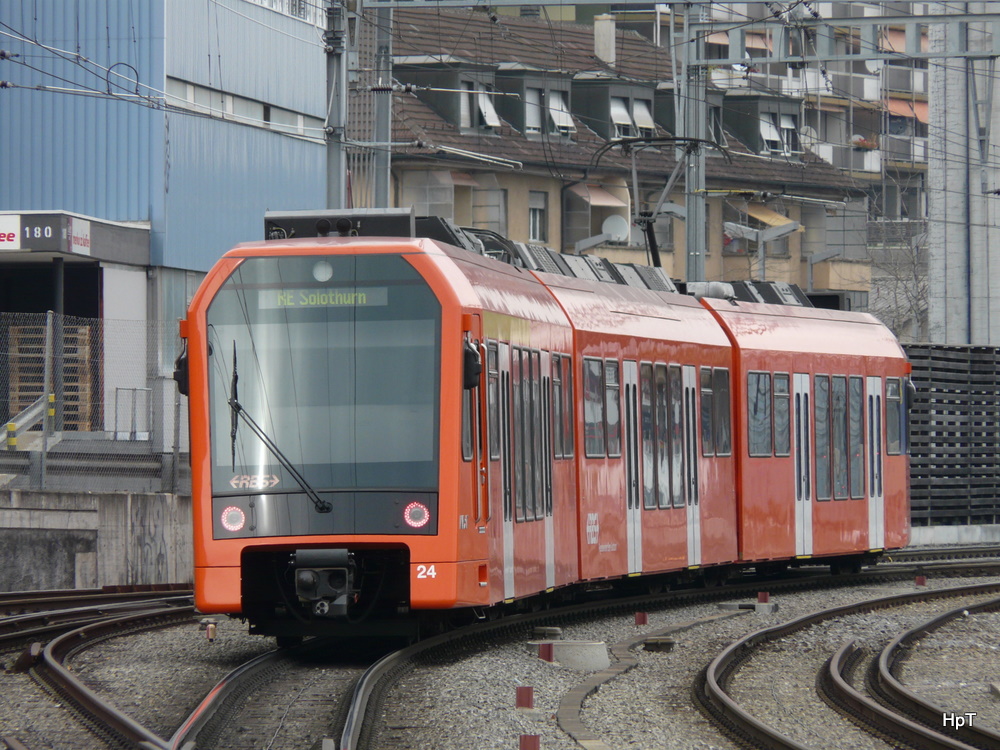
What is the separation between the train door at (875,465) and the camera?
21.5 metres

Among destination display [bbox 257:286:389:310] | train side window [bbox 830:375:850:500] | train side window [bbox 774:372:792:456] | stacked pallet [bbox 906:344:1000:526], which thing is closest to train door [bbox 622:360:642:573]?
train side window [bbox 774:372:792:456]

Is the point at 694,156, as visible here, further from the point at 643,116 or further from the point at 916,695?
the point at 643,116

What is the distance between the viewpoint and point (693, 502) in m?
18.2

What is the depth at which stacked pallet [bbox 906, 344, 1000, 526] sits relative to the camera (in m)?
28.7

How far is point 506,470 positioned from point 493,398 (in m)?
0.69

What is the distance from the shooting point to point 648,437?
677 inches

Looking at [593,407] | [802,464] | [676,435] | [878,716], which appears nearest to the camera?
[878,716]

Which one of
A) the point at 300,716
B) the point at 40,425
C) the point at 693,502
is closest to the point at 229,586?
the point at 300,716

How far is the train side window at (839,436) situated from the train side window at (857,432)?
0.13 m

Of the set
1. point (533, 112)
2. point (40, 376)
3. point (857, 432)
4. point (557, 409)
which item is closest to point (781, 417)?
point (857, 432)

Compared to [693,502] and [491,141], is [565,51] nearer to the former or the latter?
[491,141]

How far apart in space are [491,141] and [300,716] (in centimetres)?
4652

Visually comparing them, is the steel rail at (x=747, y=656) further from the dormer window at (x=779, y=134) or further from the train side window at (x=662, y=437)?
the dormer window at (x=779, y=134)

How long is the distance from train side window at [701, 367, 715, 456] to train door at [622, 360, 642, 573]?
1.67 meters
